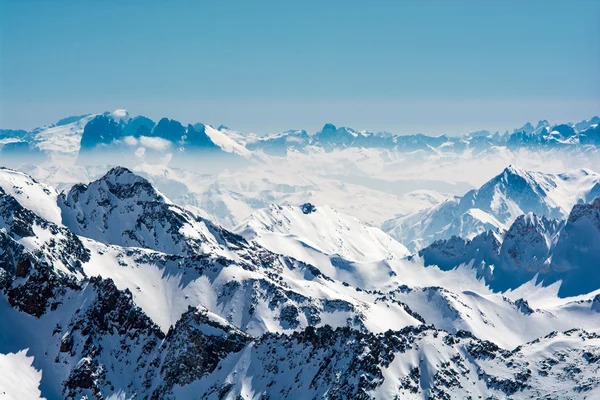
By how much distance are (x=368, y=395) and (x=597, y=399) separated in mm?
67134

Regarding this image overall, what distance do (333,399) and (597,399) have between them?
7728 cm

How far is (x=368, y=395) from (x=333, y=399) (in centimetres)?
1028

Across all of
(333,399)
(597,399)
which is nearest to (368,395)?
(333,399)

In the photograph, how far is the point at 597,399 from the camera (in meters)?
200

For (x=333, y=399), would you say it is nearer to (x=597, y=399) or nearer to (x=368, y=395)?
(x=368, y=395)

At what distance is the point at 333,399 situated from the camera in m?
200

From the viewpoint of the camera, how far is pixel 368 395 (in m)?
199
